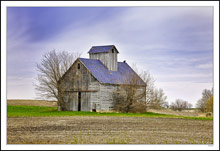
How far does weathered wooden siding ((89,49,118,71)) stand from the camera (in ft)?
151

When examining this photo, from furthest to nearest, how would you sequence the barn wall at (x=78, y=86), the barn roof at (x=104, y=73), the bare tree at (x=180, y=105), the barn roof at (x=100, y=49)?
the bare tree at (x=180, y=105)
the barn roof at (x=100, y=49)
the barn roof at (x=104, y=73)
the barn wall at (x=78, y=86)

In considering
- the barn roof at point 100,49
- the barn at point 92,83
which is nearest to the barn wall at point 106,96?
the barn at point 92,83

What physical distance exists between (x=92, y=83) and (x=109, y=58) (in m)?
5.09

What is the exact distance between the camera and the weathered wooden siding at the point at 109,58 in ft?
151

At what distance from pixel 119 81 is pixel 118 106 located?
3.55 meters

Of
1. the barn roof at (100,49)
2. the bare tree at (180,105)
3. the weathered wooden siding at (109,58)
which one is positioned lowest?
the bare tree at (180,105)

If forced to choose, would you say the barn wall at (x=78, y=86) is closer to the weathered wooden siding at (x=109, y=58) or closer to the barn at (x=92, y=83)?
the barn at (x=92, y=83)

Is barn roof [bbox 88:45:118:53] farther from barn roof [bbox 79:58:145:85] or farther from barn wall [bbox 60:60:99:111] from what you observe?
barn wall [bbox 60:60:99:111]

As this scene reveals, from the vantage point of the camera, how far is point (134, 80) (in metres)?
43.3

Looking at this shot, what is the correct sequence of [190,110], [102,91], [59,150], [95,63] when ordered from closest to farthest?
[59,150] < [102,91] < [95,63] < [190,110]

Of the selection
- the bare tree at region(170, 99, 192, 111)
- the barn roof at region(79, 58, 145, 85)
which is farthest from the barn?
the bare tree at region(170, 99, 192, 111)

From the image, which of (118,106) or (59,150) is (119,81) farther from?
(59,150)

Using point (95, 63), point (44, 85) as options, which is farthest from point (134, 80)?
point (44, 85)

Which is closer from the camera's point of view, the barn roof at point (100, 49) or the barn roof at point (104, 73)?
the barn roof at point (104, 73)
